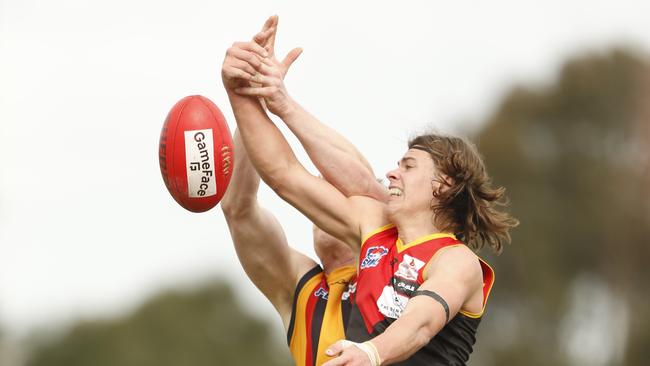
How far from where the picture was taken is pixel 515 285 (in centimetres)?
4038

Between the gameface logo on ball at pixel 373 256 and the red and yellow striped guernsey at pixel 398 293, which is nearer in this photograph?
the red and yellow striped guernsey at pixel 398 293

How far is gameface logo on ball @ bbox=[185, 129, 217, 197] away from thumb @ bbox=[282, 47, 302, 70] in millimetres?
679

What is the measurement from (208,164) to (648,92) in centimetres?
3524

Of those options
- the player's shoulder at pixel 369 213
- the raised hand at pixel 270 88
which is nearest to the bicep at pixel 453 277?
the player's shoulder at pixel 369 213

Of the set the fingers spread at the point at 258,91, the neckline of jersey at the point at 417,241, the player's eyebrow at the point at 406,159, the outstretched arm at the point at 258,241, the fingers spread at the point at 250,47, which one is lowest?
the outstretched arm at the point at 258,241

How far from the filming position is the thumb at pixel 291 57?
10383mm

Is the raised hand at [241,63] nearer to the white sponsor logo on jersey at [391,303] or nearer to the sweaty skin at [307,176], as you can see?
the sweaty skin at [307,176]

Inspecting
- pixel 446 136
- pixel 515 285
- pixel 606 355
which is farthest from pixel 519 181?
pixel 446 136

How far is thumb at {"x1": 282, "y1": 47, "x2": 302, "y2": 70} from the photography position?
10.4 metres

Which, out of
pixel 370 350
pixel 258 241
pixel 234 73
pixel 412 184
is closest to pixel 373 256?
pixel 412 184

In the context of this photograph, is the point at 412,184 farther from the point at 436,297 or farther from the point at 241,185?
the point at 241,185

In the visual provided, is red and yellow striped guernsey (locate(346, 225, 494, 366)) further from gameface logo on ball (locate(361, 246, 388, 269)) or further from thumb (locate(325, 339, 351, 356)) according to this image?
thumb (locate(325, 339, 351, 356))

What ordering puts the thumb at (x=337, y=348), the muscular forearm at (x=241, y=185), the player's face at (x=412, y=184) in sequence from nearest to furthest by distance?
the thumb at (x=337, y=348), the player's face at (x=412, y=184), the muscular forearm at (x=241, y=185)

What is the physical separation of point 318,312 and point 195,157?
4.53 feet
